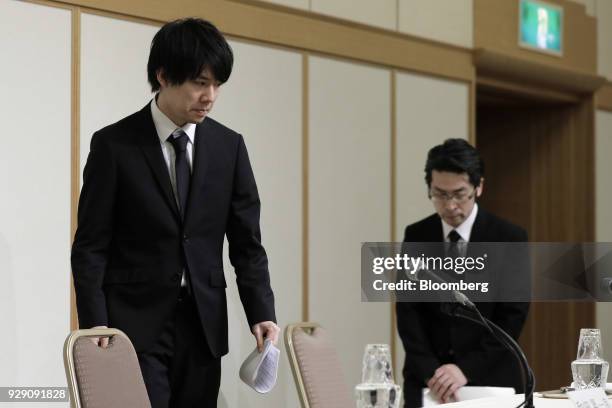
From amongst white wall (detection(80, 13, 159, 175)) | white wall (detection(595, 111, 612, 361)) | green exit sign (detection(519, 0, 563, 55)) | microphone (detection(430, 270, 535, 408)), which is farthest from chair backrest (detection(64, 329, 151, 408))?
white wall (detection(595, 111, 612, 361))

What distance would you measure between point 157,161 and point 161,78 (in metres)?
0.25

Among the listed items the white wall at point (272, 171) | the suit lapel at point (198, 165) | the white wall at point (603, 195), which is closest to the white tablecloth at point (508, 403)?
the suit lapel at point (198, 165)

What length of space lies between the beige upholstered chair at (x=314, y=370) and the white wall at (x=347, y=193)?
2.57 m

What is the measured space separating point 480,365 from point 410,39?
290 centimetres

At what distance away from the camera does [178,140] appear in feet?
10.4

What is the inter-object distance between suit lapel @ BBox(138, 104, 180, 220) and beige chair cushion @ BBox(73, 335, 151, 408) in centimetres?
57

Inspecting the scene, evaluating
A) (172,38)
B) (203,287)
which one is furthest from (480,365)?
(172,38)

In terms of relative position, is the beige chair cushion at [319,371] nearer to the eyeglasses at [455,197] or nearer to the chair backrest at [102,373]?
the chair backrest at [102,373]

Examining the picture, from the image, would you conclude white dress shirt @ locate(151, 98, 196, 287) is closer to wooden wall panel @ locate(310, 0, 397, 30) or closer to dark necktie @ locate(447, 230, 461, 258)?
dark necktie @ locate(447, 230, 461, 258)

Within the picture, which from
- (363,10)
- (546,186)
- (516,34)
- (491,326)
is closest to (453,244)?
(491,326)

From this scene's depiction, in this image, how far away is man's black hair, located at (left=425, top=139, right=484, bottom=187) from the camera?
168 inches

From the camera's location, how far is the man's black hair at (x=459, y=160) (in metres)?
4.26

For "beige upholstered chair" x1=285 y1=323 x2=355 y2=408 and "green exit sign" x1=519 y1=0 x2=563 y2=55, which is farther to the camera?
"green exit sign" x1=519 y1=0 x2=563 y2=55

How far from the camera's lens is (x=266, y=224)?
561 centimetres
